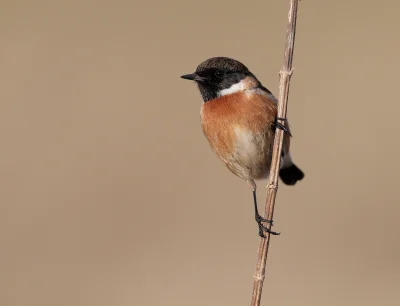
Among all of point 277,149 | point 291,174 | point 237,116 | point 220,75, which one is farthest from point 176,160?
point 277,149

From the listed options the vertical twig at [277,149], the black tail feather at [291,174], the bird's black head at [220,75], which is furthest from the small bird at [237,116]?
the vertical twig at [277,149]

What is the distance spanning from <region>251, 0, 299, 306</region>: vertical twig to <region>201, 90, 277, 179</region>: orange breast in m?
0.51

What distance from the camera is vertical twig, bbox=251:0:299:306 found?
14.1 ft

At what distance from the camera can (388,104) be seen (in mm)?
11031

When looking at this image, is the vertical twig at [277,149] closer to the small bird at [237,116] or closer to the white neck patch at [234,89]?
the small bird at [237,116]

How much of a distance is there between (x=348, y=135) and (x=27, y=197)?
4.54 metres

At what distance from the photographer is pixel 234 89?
18.0 feet

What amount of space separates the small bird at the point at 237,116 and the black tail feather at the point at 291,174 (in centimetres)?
39

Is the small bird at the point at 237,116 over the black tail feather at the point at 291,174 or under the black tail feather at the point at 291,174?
over

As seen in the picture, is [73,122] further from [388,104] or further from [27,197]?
[388,104]

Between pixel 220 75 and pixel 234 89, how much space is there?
15cm

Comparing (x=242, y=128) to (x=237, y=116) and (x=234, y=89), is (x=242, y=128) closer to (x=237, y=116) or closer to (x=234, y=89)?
(x=237, y=116)

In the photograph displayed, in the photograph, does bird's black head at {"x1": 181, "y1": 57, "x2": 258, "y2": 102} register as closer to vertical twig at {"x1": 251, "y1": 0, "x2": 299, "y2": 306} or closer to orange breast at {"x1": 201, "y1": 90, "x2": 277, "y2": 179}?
orange breast at {"x1": 201, "y1": 90, "x2": 277, "y2": 179}

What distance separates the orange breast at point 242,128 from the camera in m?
5.25
